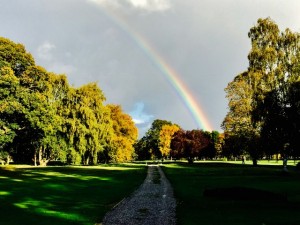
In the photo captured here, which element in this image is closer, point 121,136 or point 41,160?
point 41,160

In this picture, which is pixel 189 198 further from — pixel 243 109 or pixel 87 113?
pixel 243 109

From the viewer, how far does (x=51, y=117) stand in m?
55.9

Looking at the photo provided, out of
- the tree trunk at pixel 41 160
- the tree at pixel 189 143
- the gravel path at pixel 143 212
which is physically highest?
the tree at pixel 189 143

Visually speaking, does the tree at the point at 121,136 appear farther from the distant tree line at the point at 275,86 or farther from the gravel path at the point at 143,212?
the gravel path at the point at 143,212

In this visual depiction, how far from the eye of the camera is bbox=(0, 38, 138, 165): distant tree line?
51.3 m

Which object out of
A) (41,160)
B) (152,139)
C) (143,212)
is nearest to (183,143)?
(41,160)

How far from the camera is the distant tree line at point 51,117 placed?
51344 mm

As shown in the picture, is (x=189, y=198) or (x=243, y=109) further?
(x=243, y=109)

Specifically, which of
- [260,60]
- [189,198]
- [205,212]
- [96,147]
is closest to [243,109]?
[260,60]

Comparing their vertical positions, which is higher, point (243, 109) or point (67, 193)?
point (243, 109)

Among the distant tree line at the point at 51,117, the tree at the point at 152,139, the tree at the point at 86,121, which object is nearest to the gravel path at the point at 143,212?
the distant tree line at the point at 51,117

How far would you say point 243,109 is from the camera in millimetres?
77562

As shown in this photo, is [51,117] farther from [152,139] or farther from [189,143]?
[152,139]

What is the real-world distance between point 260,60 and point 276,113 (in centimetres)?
1063
